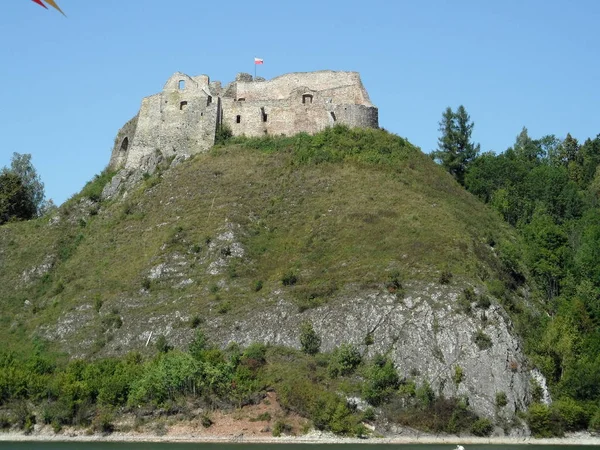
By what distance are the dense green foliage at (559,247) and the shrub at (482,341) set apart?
4.69 metres

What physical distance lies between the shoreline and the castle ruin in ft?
132

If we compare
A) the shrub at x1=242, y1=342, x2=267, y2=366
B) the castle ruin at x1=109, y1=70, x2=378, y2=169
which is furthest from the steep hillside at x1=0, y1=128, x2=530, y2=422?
the castle ruin at x1=109, y1=70, x2=378, y2=169

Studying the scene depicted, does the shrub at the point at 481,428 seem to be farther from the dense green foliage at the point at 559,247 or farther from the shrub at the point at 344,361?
the shrub at the point at 344,361

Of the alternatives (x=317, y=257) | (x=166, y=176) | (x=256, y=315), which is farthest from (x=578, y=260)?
(x=166, y=176)

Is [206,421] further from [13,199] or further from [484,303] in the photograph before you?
[13,199]

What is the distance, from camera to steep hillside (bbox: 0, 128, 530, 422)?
236 ft

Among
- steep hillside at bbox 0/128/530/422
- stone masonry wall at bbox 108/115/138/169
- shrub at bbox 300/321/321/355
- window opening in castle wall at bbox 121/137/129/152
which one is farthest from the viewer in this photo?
window opening in castle wall at bbox 121/137/129/152

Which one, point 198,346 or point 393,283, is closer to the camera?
point 198,346

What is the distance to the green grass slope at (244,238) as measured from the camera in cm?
7888

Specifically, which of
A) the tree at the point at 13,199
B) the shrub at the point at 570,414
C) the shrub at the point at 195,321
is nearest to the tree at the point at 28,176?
the tree at the point at 13,199

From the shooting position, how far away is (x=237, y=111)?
104 m

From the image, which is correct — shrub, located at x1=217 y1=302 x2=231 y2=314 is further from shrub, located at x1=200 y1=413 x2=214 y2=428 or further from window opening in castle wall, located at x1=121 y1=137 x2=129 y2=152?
window opening in castle wall, located at x1=121 y1=137 x2=129 y2=152

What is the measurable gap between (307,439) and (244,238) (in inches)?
1000

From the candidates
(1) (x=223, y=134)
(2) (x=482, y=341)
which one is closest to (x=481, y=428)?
(2) (x=482, y=341)
